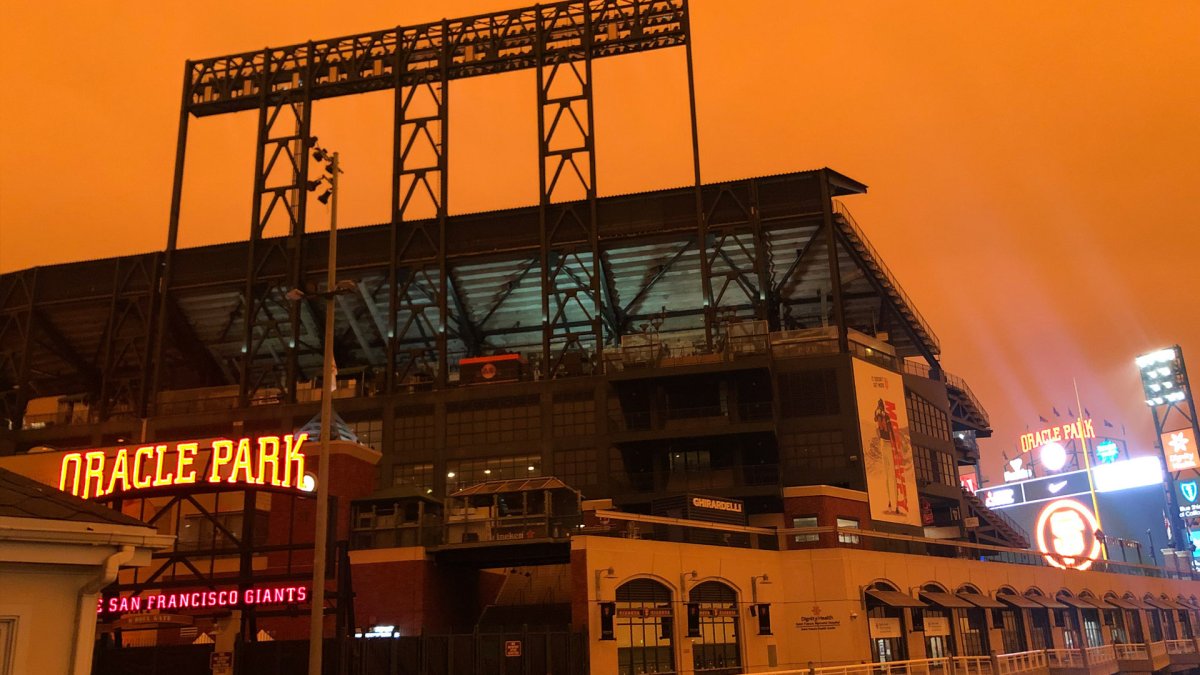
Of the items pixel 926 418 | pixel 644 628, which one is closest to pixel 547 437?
pixel 644 628

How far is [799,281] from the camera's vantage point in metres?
70.1

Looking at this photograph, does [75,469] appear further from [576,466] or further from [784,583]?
[576,466]

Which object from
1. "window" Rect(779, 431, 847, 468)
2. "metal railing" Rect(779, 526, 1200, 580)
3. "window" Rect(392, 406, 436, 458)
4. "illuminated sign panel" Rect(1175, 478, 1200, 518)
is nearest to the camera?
"metal railing" Rect(779, 526, 1200, 580)

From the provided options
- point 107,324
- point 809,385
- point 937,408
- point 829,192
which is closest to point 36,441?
point 107,324

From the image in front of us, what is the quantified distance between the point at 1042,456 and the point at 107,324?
99.6 meters

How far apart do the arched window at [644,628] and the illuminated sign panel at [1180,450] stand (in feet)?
240

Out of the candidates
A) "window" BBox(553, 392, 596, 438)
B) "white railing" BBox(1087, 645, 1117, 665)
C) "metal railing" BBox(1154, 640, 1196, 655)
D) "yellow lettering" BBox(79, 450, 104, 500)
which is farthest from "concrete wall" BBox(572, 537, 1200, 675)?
"metal railing" BBox(1154, 640, 1196, 655)

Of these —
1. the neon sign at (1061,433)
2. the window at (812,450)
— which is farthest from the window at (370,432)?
the neon sign at (1061,433)

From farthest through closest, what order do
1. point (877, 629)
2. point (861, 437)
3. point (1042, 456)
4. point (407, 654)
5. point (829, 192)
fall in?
point (1042, 456)
point (829, 192)
point (861, 437)
point (877, 629)
point (407, 654)

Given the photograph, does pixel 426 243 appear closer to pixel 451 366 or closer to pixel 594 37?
pixel 451 366

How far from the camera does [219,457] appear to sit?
31734mm

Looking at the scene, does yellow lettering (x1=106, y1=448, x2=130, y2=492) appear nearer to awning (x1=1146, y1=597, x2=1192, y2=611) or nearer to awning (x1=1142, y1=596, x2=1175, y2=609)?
awning (x1=1142, y1=596, x2=1175, y2=609)

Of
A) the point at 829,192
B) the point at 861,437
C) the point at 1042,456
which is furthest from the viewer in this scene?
the point at 1042,456

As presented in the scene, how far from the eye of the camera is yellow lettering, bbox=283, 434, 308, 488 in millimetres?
32219
